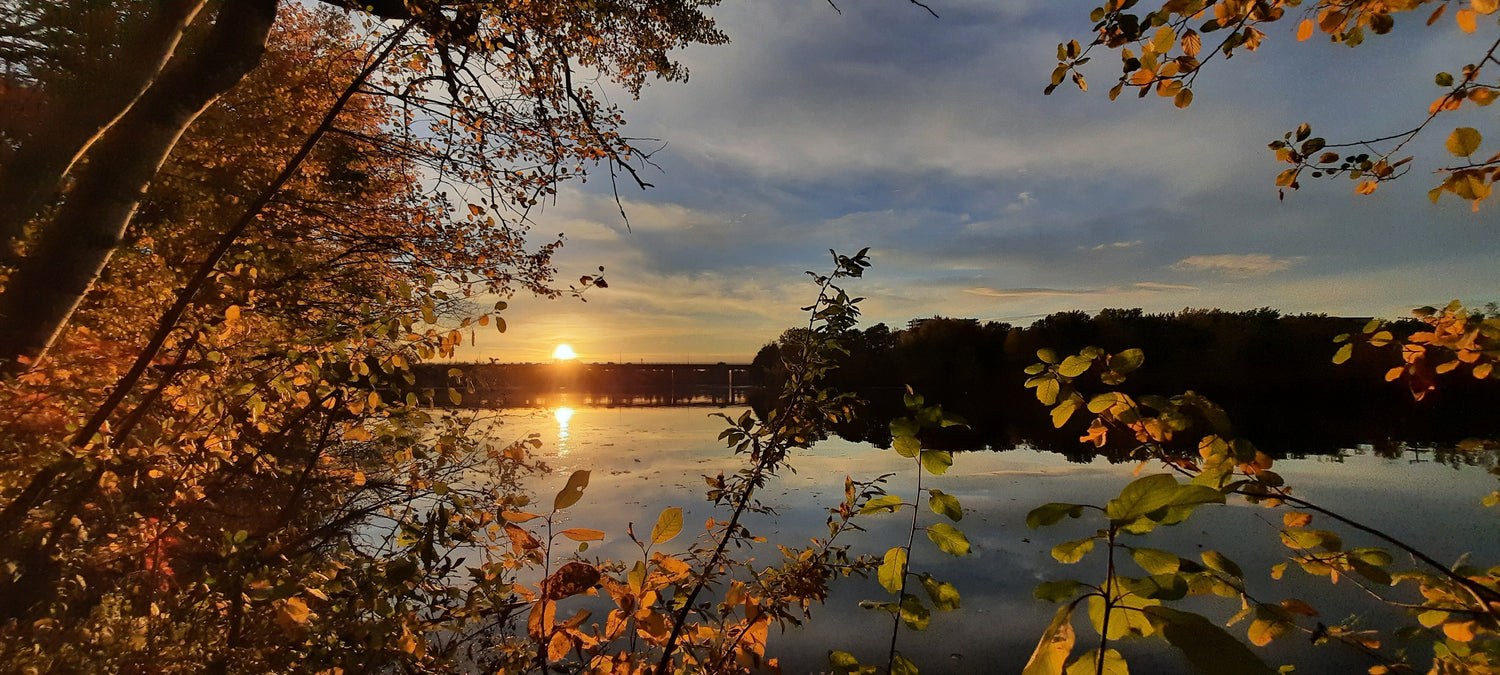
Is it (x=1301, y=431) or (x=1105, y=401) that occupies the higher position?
(x=1105, y=401)

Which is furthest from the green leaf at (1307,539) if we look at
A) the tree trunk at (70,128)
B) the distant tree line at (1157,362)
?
the distant tree line at (1157,362)

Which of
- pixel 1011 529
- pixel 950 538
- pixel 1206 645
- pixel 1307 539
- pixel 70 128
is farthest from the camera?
pixel 1011 529

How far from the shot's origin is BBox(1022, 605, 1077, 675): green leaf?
65 cm

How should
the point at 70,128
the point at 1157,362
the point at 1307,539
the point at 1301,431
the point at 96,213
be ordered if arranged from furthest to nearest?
the point at 1157,362 → the point at 1301,431 → the point at 96,213 → the point at 70,128 → the point at 1307,539

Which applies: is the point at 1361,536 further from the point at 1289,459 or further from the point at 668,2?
the point at 668,2

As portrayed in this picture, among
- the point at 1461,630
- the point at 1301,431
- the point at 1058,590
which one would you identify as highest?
the point at 1058,590

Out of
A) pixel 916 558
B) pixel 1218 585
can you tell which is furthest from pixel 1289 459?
pixel 1218 585

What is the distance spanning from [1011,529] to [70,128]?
1218 cm

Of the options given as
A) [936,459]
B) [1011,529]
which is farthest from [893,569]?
[1011,529]

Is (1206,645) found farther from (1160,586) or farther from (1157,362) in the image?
(1157,362)

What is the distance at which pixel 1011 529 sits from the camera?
10.8m

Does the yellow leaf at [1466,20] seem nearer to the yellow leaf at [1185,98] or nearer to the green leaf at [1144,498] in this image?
the yellow leaf at [1185,98]

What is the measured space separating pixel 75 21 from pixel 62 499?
5637 millimetres

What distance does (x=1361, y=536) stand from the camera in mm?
8828
